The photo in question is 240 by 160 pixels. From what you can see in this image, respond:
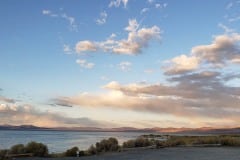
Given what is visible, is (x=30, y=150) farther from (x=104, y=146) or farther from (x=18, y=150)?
(x=104, y=146)

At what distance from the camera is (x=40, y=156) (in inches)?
1138

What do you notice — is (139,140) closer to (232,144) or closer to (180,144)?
(180,144)

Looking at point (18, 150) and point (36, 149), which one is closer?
point (18, 150)

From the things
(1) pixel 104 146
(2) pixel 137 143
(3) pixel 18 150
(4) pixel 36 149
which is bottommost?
(3) pixel 18 150

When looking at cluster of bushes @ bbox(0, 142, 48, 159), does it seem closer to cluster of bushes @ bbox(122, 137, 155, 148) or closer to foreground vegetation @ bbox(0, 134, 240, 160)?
foreground vegetation @ bbox(0, 134, 240, 160)

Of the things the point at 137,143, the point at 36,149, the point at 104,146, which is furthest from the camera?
the point at 137,143

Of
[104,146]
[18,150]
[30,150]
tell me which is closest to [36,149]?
[30,150]

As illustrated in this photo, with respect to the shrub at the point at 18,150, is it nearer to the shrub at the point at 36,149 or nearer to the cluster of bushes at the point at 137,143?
the shrub at the point at 36,149

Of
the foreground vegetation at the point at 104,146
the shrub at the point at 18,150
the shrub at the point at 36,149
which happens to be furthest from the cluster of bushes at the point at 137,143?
the shrub at the point at 18,150

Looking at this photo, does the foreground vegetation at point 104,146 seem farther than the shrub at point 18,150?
Yes

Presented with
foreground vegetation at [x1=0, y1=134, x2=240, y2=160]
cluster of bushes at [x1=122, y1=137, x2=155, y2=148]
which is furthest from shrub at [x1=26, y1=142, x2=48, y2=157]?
cluster of bushes at [x1=122, y1=137, x2=155, y2=148]

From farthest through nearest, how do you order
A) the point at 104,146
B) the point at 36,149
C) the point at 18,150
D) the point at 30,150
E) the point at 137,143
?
the point at 137,143 → the point at 104,146 → the point at 36,149 → the point at 30,150 → the point at 18,150

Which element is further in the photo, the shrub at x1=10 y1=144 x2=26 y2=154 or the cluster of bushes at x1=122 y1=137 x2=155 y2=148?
the cluster of bushes at x1=122 y1=137 x2=155 y2=148

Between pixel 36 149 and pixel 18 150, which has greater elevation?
pixel 36 149
